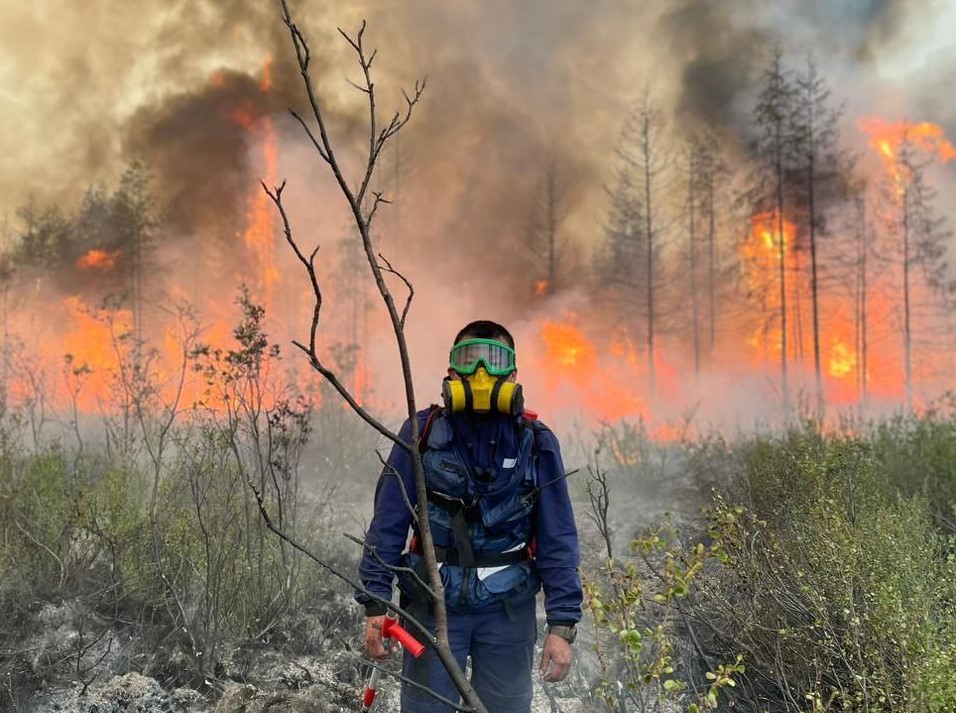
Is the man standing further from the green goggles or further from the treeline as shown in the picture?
the treeline

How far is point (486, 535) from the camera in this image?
2439mm

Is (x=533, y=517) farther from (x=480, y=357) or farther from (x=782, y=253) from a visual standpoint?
(x=782, y=253)

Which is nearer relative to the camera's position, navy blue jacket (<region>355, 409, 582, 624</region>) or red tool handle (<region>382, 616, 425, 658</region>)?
red tool handle (<region>382, 616, 425, 658</region>)

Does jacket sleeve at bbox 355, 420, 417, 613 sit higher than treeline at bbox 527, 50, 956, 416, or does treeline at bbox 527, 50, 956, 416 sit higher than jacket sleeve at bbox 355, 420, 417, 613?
treeline at bbox 527, 50, 956, 416

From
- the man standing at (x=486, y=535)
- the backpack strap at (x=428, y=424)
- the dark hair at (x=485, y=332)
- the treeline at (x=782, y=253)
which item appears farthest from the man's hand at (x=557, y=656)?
the treeline at (x=782, y=253)

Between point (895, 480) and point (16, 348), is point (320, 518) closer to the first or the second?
point (895, 480)

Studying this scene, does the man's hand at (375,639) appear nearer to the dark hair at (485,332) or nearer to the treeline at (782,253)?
the dark hair at (485,332)

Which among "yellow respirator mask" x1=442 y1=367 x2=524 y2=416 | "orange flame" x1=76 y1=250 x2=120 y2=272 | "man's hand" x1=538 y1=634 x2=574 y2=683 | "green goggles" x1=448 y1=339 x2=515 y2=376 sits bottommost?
"man's hand" x1=538 y1=634 x2=574 y2=683

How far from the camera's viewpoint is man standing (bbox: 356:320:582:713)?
240 cm

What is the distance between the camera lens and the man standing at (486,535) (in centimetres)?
240

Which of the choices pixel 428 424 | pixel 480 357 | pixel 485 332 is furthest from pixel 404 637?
pixel 485 332

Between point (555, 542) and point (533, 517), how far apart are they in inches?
5.1

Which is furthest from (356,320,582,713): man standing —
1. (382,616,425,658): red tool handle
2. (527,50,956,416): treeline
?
(527,50,956,416): treeline

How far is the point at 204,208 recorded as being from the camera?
74.8ft
